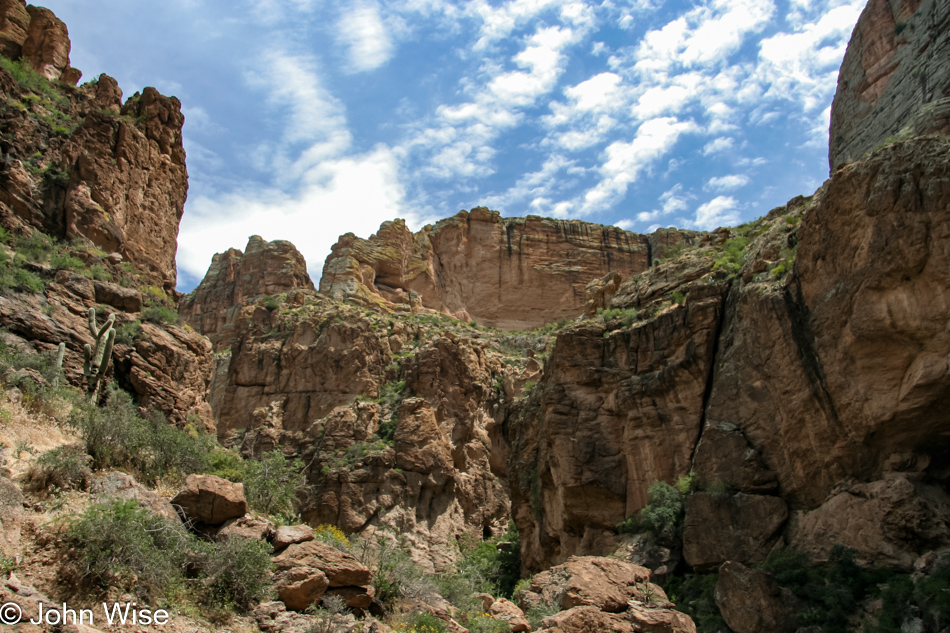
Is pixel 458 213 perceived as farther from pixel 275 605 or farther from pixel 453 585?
pixel 275 605

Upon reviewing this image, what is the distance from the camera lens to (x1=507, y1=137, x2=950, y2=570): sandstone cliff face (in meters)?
16.8

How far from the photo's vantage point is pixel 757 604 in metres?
15.9

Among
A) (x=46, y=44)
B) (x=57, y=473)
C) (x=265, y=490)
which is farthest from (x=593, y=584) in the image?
(x=46, y=44)

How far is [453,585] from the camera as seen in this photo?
60.9 feet

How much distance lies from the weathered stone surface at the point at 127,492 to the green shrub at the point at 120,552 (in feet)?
3.18

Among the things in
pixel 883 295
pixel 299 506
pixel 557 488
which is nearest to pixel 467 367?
pixel 299 506

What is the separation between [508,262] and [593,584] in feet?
216

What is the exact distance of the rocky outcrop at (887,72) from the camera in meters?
29.6

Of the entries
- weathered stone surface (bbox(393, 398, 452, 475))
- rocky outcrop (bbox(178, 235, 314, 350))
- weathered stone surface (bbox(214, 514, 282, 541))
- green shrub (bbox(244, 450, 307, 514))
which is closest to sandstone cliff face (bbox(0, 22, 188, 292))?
green shrub (bbox(244, 450, 307, 514))

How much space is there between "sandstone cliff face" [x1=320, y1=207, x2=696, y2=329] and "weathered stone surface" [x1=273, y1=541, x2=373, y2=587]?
56.3 m

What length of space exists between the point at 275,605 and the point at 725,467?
1455 cm

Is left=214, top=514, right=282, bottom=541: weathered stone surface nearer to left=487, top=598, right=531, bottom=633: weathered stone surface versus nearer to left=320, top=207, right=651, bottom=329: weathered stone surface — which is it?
left=487, top=598, right=531, bottom=633: weathered stone surface

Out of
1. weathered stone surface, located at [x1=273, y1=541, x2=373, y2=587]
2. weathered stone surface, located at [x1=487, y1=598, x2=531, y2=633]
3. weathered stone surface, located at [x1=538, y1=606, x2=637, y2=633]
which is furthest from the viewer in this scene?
weathered stone surface, located at [x1=487, y1=598, x2=531, y2=633]

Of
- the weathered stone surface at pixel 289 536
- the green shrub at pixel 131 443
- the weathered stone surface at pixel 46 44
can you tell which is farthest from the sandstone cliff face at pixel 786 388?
the weathered stone surface at pixel 46 44
